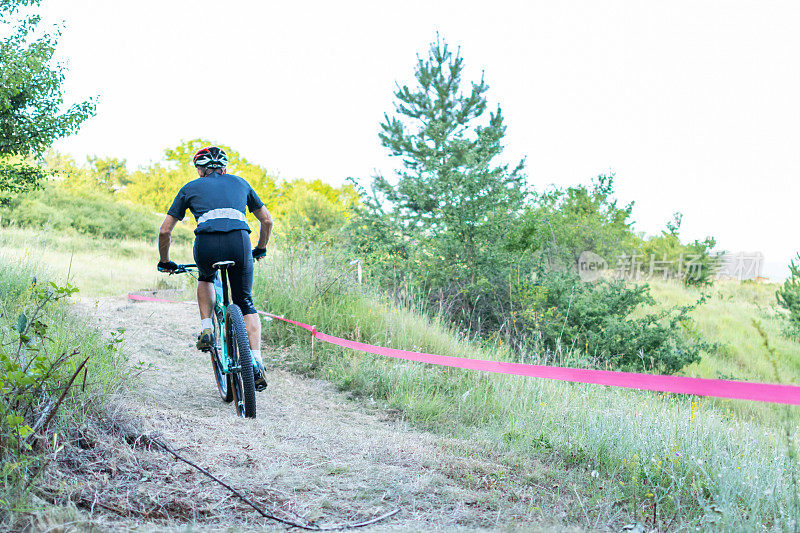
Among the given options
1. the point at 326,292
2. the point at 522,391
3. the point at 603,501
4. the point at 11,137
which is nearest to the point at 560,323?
the point at 326,292

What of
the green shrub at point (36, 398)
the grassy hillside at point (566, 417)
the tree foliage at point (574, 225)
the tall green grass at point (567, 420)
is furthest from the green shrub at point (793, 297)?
the green shrub at point (36, 398)

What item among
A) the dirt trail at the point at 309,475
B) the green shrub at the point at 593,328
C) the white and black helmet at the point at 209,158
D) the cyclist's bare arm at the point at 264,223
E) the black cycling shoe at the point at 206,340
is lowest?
the dirt trail at the point at 309,475

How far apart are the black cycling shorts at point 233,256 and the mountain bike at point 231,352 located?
6 cm

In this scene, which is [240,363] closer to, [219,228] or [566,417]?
[219,228]

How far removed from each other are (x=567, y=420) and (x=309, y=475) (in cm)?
200

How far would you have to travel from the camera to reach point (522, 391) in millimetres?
5090

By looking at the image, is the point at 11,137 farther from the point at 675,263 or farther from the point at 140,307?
the point at 675,263

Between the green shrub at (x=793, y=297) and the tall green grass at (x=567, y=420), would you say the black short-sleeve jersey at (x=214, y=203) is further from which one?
the green shrub at (x=793, y=297)

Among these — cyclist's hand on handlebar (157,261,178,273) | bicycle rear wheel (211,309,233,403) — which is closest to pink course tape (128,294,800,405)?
bicycle rear wheel (211,309,233,403)

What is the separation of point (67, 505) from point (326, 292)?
5.35 meters

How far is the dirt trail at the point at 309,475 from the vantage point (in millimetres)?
2449

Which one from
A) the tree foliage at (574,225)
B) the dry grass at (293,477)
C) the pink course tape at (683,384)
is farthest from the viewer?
the tree foliage at (574,225)

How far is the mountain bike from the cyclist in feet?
0.30

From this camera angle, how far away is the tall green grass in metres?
2.78
